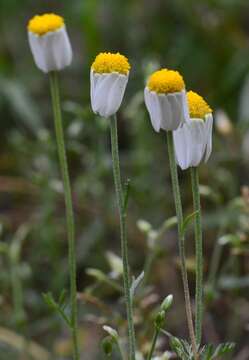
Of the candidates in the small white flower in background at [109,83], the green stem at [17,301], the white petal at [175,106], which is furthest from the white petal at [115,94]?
the green stem at [17,301]

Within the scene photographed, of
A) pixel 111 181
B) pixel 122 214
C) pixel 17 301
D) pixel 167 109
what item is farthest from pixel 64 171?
pixel 111 181

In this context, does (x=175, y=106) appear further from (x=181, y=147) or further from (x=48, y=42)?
(x=48, y=42)

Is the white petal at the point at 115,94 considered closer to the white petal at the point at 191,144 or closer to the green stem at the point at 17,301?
the white petal at the point at 191,144

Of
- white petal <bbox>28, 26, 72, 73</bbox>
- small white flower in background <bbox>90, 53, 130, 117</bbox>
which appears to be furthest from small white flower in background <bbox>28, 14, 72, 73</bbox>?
small white flower in background <bbox>90, 53, 130, 117</bbox>

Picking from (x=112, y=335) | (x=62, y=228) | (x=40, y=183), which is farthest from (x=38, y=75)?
(x=112, y=335)

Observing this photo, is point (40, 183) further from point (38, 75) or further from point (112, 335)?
point (38, 75)

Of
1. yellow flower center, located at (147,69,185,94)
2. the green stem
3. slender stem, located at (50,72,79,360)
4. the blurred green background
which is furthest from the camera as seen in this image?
the blurred green background

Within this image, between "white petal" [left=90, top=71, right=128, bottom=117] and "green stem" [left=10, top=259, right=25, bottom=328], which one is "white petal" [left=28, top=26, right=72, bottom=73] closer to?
"white petal" [left=90, top=71, right=128, bottom=117]
